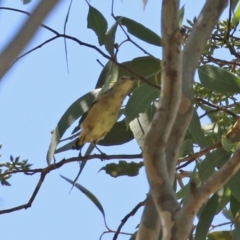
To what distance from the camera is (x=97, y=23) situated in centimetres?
171

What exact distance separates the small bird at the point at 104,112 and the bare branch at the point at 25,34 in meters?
1.35

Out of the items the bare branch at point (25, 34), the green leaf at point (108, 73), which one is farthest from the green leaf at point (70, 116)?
the bare branch at point (25, 34)

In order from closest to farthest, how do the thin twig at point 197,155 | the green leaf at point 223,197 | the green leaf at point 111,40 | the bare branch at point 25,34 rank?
the bare branch at point 25,34, the green leaf at point 111,40, the thin twig at point 197,155, the green leaf at point 223,197

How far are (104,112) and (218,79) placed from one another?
499 mm

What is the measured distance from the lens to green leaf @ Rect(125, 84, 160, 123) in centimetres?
144

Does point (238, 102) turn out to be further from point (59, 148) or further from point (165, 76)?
point (165, 76)

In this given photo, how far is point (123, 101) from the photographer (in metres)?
1.86

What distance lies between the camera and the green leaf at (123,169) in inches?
68.7

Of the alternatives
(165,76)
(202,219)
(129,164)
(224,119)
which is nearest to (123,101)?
(129,164)

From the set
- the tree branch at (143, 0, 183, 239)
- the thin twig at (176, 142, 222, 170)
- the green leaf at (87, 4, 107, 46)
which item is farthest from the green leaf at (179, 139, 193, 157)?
the tree branch at (143, 0, 183, 239)

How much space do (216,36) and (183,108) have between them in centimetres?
73

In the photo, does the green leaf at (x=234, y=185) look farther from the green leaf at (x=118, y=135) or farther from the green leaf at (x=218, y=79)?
the green leaf at (x=118, y=135)

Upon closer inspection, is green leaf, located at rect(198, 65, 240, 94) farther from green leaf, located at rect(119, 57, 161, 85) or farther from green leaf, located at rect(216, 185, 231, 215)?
green leaf, located at rect(216, 185, 231, 215)

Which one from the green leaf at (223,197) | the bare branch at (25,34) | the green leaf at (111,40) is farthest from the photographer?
the green leaf at (223,197)
